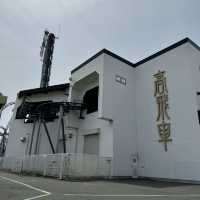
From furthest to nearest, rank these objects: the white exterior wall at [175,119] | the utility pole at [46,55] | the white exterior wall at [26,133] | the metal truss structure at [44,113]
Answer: the utility pole at [46,55] → the white exterior wall at [26,133] → the metal truss structure at [44,113] → the white exterior wall at [175,119]

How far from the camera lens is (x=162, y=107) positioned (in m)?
17.8

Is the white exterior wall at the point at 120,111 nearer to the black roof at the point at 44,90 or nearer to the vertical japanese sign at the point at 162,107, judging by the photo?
the vertical japanese sign at the point at 162,107

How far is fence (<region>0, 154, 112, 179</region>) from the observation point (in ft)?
47.0

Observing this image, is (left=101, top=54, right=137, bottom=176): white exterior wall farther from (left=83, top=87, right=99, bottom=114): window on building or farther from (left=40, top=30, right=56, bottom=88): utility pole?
(left=40, top=30, right=56, bottom=88): utility pole

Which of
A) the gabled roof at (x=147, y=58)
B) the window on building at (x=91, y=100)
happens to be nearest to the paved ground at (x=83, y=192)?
the gabled roof at (x=147, y=58)

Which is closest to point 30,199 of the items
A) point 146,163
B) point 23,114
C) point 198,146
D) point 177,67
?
point 198,146

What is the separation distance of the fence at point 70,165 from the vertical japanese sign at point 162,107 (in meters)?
4.62

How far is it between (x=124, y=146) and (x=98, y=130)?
292cm

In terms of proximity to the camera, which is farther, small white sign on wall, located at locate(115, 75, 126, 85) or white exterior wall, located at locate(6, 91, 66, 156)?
white exterior wall, located at locate(6, 91, 66, 156)

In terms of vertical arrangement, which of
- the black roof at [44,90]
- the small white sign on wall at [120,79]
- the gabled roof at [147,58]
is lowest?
the small white sign on wall at [120,79]

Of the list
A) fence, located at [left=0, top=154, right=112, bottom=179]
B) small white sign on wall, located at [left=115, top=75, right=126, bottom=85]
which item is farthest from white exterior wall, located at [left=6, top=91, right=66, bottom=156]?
small white sign on wall, located at [left=115, top=75, right=126, bottom=85]

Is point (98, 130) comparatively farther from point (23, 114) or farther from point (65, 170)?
point (23, 114)

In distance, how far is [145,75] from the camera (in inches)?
810

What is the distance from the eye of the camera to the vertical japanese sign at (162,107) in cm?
1695
